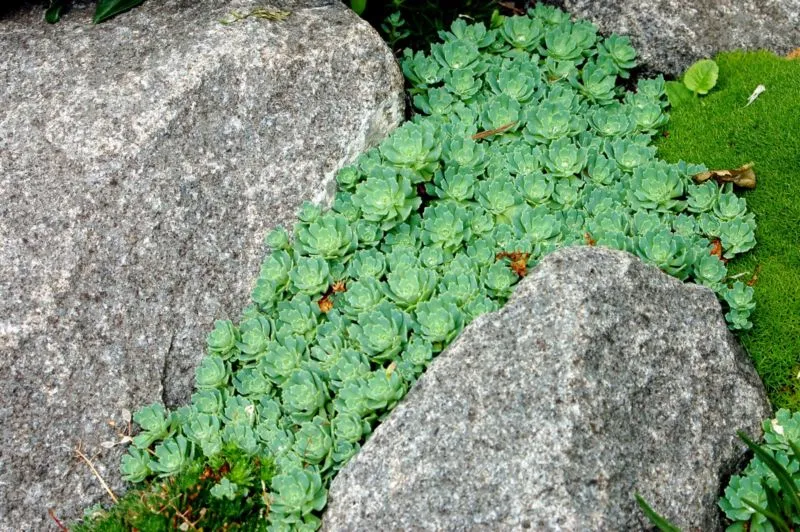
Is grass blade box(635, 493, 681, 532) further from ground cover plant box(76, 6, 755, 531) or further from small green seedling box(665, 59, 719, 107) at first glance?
small green seedling box(665, 59, 719, 107)

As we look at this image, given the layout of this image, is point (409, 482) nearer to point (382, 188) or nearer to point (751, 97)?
point (382, 188)

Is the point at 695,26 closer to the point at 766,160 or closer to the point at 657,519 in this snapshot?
the point at 766,160

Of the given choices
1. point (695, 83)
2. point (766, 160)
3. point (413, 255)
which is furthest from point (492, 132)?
point (766, 160)

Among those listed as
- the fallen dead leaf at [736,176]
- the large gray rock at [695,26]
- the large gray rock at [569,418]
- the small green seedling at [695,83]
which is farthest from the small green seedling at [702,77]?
the large gray rock at [569,418]

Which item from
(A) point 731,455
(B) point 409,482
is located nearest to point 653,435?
(A) point 731,455

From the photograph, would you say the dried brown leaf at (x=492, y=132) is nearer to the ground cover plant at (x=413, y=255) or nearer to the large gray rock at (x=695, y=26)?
the ground cover plant at (x=413, y=255)
